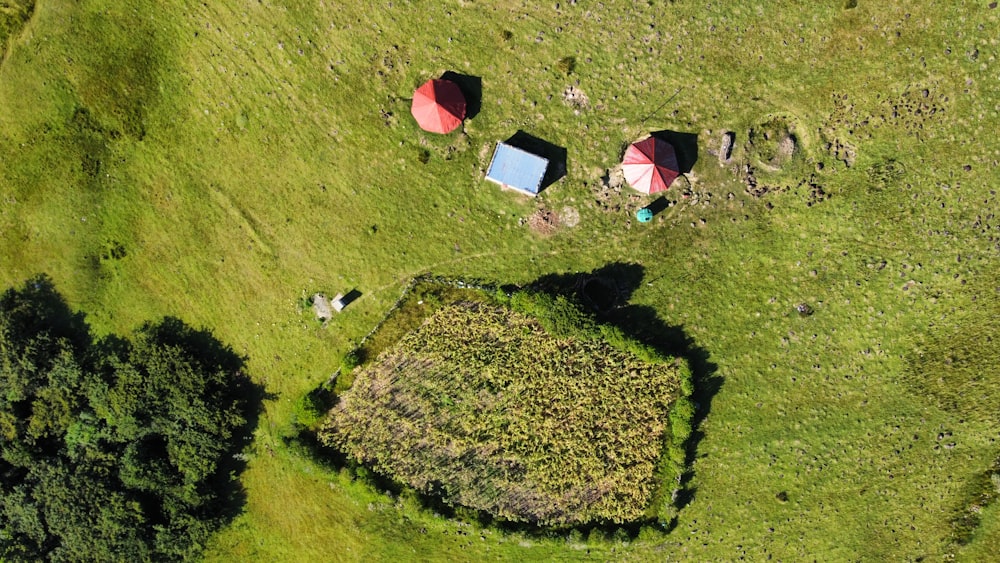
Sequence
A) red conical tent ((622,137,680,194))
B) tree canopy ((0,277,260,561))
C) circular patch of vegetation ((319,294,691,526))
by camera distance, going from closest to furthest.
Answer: red conical tent ((622,137,680,194)), tree canopy ((0,277,260,561)), circular patch of vegetation ((319,294,691,526))

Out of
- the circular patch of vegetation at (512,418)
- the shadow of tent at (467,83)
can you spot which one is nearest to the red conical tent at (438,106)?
the shadow of tent at (467,83)

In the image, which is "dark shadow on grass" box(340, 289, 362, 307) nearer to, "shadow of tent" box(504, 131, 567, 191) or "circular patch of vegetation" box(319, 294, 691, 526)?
"circular patch of vegetation" box(319, 294, 691, 526)

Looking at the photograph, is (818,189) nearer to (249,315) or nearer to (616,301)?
(616,301)

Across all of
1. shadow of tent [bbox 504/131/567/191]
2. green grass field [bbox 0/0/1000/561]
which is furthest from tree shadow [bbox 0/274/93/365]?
shadow of tent [bbox 504/131/567/191]

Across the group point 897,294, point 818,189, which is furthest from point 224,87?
point 897,294

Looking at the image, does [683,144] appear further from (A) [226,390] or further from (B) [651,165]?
(A) [226,390]

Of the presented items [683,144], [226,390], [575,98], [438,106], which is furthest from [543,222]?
[226,390]
